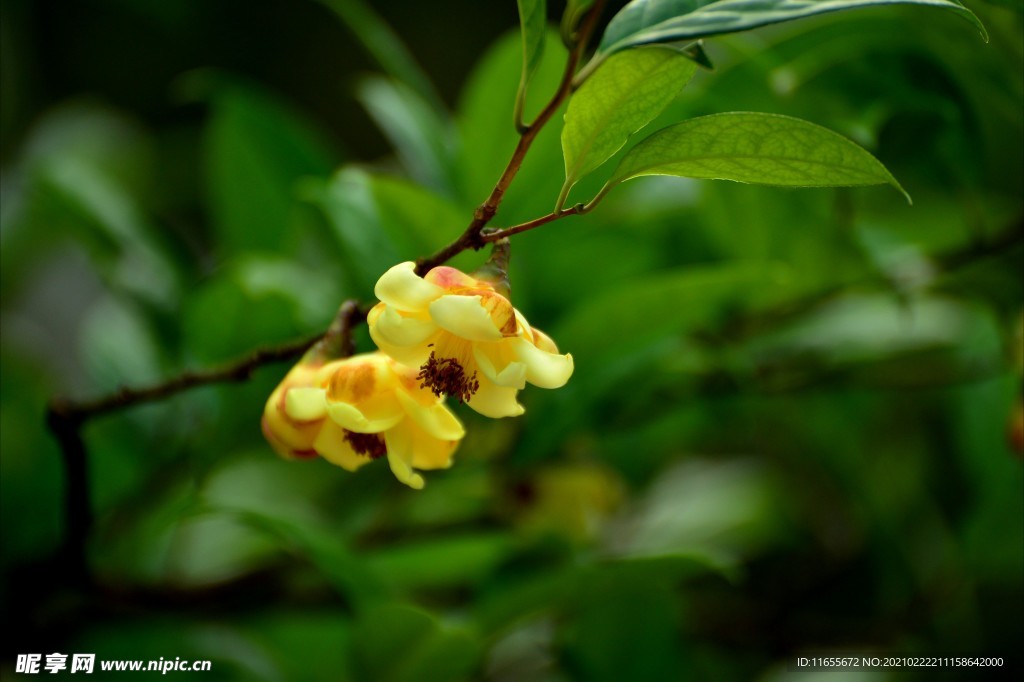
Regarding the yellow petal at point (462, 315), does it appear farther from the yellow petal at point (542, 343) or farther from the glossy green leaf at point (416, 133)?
the glossy green leaf at point (416, 133)

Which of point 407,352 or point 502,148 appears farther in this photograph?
point 502,148

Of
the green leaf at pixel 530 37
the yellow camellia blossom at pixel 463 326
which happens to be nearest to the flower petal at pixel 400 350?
the yellow camellia blossom at pixel 463 326

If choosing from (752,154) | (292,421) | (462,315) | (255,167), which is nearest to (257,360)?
(292,421)

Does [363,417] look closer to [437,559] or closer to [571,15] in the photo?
[571,15]

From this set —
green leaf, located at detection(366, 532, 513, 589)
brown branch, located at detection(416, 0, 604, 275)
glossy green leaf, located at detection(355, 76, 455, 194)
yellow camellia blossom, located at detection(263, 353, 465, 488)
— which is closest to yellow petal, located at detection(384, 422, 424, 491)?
yellow camellia blossom, located at detection(263, 353, 465, 488)

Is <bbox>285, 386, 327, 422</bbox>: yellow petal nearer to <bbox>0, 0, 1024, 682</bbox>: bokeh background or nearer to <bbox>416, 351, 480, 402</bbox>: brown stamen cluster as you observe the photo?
<bbox>416, 351, 480, 402</bbox>: brown stamen cluster

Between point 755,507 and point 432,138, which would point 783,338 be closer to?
point 755,507
